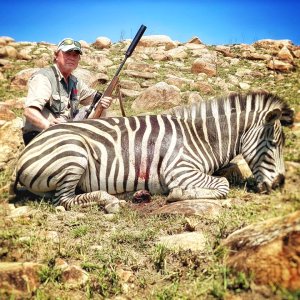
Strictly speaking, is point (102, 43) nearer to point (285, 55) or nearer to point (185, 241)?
point (285, 55)

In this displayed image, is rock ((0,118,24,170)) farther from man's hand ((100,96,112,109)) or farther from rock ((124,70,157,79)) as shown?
rock ((124,70,157,79))

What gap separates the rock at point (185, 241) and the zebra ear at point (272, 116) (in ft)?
6.93

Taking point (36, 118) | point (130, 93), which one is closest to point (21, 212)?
point (36, 118)

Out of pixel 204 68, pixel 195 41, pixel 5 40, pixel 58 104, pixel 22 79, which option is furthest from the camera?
pixel 195 41

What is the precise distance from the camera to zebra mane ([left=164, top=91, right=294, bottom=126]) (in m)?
5.41

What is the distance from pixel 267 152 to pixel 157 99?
20.1 ft

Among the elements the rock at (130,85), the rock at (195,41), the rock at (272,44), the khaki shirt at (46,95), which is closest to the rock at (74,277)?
the khaki shirt at (46,95)

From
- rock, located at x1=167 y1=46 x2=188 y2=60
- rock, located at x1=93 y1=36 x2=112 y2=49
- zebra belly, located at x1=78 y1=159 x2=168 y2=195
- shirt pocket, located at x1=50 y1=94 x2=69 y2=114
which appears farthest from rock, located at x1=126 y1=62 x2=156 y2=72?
zebra belly, located at x1=78 y1=159 x2=168 y2=195

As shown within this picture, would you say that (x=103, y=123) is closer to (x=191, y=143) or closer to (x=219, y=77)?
(x=191, y=143)

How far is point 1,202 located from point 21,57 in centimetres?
1233

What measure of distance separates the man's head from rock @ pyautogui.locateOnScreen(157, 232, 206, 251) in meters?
3.65

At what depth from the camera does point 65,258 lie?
10.6ft

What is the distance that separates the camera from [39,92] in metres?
5.63

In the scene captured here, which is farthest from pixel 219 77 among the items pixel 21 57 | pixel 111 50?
pixel 21 57
